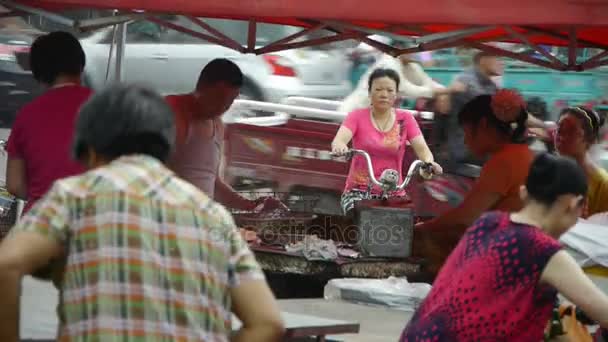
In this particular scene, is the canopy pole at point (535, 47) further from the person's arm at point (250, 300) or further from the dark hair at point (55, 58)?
the person's arm at point (250, 300)

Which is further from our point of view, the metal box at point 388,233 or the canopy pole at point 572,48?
the canopy pole at point 572,48

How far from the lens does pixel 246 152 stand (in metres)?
12.6

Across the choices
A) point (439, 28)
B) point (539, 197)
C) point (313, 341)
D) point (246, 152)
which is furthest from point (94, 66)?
point (539, 197)

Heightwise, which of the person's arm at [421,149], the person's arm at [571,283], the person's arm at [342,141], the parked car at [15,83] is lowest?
the parked car at [15,83]

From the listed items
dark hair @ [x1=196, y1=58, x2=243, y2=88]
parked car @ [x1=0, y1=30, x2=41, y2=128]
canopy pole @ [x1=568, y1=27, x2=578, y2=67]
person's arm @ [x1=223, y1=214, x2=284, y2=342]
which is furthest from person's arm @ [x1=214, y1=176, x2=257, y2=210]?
parked car @ [x1=0, y1=30, x2=41, y2=128]

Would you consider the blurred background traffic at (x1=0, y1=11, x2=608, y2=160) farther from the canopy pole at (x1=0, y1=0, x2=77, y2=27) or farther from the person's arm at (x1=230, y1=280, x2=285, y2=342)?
the person's arm at (x1=230, y1=280, x2=285, y2=342)

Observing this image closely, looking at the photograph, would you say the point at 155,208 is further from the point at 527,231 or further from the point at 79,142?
the point at 527,231

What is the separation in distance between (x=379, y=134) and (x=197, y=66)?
24.9ft

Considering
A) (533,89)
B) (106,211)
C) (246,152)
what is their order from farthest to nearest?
1. (533,89)
2. (246,152)
3. (106,211)

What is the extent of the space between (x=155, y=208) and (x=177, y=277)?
0.17 metres

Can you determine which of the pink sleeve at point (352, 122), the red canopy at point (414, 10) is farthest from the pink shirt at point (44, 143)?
the pink sleeve at point (352, 122)

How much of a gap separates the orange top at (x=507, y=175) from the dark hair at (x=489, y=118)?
0.08 metres

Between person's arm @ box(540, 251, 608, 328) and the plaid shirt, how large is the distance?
1.25 metres

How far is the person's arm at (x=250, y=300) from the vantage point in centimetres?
319
